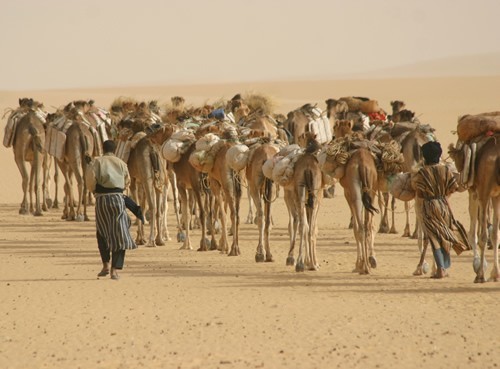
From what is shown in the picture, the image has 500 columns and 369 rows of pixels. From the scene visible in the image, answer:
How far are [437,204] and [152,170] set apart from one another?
693 centimetres

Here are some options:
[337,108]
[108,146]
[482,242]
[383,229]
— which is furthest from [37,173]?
[482,242]

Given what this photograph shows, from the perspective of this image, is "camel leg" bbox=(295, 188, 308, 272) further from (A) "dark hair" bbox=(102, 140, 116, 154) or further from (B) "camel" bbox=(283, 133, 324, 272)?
(A) "dark hair" bbox=(102, 140, 116, 154)

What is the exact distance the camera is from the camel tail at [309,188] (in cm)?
1633

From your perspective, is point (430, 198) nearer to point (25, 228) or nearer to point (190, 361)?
point (190, 361)

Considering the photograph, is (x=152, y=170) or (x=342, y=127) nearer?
(x=152, y=170)

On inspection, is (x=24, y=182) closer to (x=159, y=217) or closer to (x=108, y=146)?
(x=159, y=217)

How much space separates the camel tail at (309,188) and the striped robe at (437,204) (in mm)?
1805

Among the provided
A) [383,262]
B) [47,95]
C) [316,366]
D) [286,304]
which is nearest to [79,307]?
[286,304]

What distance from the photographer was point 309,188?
16.4m

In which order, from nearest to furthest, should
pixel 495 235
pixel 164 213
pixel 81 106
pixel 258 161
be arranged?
pixel 495 235
pixel 258 161
pixel 164 213
pixel 81 106

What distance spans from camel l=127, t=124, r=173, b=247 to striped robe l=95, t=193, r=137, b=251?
4527mm

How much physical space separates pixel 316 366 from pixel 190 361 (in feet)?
3.84

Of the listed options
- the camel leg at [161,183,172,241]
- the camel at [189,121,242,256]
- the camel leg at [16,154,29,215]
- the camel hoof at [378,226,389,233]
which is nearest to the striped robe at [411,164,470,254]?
the camel at [189,121,242,256]

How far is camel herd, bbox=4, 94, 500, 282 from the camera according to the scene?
1571 cm
